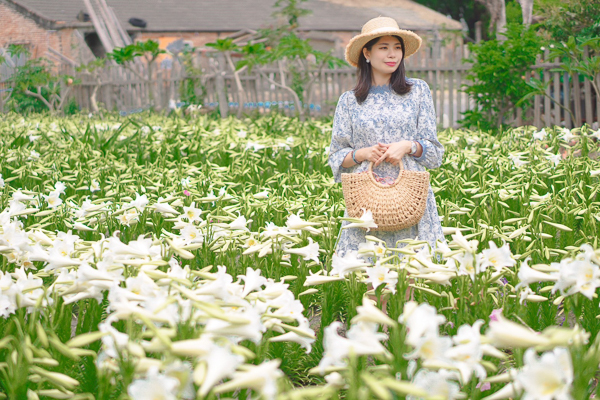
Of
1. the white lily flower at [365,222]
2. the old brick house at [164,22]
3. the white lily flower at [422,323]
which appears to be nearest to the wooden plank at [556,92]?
the white lily flower at [365,222]

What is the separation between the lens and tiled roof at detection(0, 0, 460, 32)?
23094mm

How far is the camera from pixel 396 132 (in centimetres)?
294

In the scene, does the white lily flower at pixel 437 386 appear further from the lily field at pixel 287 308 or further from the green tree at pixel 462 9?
the green tree at pixel 462 9

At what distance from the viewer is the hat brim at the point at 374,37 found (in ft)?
9.36

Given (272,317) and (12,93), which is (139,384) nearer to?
(272,317)

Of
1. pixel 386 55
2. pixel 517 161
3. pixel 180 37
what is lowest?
pixel 517 161

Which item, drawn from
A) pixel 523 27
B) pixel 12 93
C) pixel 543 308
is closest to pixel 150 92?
pixel 12 93

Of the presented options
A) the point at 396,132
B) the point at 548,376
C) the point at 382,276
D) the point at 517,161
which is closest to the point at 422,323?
the point at 548,376

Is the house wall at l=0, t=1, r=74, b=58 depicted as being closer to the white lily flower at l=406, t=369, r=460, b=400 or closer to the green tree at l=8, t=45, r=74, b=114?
the green tree at l=8, t=45, r=74, b=114

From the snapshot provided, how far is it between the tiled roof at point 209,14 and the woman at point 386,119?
20.0m

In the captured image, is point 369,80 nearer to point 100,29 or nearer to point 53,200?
point 53,200

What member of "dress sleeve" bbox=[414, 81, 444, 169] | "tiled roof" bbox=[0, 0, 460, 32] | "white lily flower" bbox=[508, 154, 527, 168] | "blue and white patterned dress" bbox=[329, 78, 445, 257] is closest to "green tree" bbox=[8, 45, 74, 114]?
"tiled roof" bbox=[0, 0, 460, 32]

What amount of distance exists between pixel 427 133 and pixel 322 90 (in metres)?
9.87

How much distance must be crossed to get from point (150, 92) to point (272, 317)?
43.1 ft
